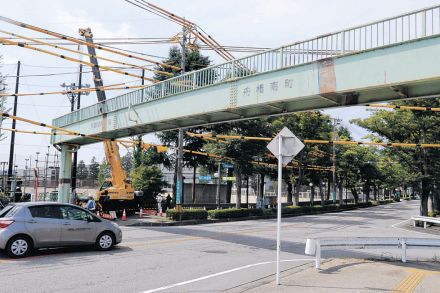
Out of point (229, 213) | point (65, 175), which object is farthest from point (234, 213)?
point (65, 175)

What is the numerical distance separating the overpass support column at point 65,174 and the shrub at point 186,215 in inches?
260

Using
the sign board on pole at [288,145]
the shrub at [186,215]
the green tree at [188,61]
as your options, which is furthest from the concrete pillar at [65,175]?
the sign board on pole at [288,145]

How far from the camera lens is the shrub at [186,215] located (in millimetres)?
25970

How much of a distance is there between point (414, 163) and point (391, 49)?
22216 mm

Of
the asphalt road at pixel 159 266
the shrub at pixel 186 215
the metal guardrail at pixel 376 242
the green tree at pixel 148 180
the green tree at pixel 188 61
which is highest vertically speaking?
the green tree at pixel 188 61

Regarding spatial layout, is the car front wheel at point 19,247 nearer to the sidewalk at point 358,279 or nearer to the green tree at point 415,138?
the sidewalk at point 358,279

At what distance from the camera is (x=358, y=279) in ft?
→ 31.1

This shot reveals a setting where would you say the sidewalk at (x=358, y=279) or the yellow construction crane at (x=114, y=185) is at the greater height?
the yellow construction crane at (x=114, y=185)

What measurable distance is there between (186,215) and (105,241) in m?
13.8

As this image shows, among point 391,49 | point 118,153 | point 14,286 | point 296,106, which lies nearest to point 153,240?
point 296,106

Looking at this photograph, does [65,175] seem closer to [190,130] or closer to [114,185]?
[114,185]

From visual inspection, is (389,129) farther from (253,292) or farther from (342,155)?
(253,292)

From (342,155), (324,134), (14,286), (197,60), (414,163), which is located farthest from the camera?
(342,155)

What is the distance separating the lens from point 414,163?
31125 millimetres
